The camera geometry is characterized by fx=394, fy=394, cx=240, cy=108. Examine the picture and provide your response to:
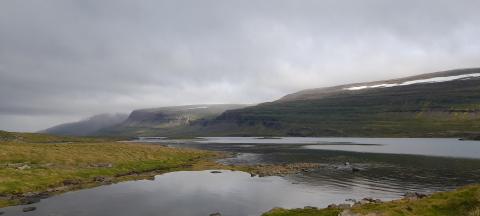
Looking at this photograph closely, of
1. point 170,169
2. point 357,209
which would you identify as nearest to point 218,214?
point 357,209

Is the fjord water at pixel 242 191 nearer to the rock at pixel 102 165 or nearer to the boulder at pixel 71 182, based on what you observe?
the boulder at pixel 71 182

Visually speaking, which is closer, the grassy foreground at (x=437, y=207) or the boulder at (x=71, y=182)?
the grassy foreground at (x=437, y=207)

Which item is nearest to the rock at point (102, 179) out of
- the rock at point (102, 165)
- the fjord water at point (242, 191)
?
the fjord water at point (242, 191)

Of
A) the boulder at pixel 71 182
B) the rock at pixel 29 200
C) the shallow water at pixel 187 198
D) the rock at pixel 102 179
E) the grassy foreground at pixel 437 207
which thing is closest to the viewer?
the grassy foreground at pixel 437 207

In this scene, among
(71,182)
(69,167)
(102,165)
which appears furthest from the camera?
(102,165)

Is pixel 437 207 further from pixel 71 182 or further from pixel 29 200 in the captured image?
pixel 71 182

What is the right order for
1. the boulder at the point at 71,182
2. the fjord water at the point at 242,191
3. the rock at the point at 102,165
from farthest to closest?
the rock at the point at 102,165 < the boulder at the point at 71,182 < the fjord water at the point at 242,191

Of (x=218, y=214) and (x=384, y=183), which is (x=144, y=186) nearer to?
(x=218, y=214)

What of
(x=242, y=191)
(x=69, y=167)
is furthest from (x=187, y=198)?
(x=69, y=167)

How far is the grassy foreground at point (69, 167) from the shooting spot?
233 feet

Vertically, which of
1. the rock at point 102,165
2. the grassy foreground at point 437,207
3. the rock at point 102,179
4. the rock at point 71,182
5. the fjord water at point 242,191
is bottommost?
the fjord water at point 242,191

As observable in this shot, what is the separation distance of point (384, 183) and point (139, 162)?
211ft

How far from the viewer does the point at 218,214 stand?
173 ft

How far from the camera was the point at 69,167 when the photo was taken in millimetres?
91938
